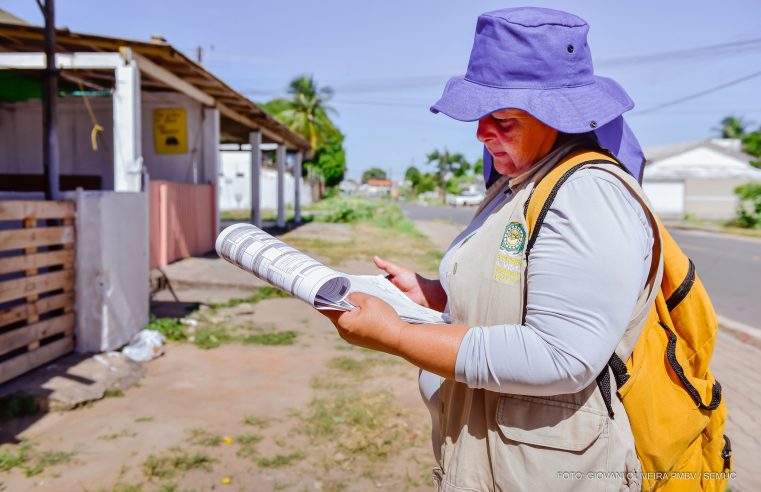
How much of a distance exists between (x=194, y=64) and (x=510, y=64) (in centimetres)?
768

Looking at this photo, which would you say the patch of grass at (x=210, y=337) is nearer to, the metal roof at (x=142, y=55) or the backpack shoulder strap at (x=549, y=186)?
the metal roof at (x=142, y=55)

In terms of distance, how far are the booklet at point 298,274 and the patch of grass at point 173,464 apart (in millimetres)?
2319

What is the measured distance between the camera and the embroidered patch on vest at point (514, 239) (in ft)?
4.09

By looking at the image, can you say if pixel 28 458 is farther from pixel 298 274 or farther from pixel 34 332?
pixel 298 274

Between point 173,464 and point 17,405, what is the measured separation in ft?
4.73

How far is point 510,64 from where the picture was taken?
128 cm

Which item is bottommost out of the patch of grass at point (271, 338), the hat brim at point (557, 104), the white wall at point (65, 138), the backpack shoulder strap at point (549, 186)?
the patch of grass at point (271, 338)

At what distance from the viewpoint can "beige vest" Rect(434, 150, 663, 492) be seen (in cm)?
124

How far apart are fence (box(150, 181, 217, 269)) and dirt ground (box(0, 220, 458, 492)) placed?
13.4ft

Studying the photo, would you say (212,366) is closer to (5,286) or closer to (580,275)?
(5,286)

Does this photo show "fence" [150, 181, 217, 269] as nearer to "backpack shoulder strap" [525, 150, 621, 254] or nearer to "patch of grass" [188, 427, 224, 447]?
"patch of grass" [188, 427, 224, 447]

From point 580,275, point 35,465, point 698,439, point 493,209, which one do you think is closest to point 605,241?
point 580,275

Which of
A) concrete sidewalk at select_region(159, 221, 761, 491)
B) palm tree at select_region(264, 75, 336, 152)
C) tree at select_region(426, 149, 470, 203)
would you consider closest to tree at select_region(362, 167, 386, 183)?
tree at select_region(426, 149, 470, 203)

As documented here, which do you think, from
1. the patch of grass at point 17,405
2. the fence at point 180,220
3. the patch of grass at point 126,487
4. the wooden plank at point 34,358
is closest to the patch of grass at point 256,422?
the patch of grass at point 126,487
